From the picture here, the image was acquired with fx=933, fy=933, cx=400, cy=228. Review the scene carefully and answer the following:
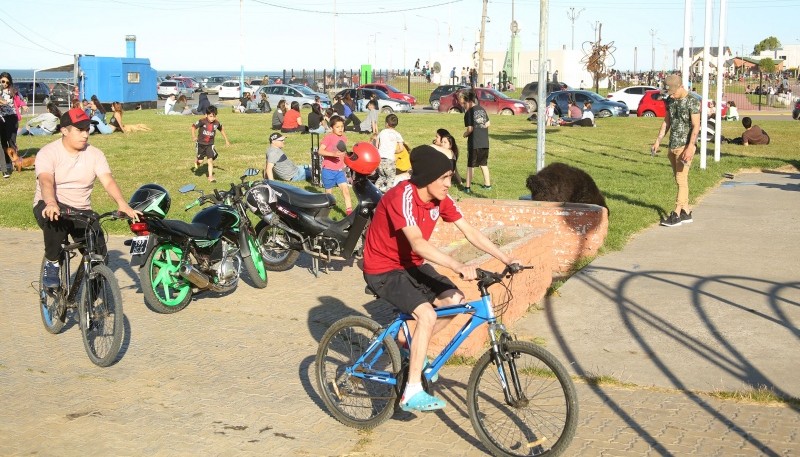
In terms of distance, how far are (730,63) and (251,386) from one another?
80.3m

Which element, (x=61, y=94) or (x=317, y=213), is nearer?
(x=317, y=213)

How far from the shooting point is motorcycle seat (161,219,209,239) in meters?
8.59

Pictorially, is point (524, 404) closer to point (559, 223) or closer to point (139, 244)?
point (139, 244)

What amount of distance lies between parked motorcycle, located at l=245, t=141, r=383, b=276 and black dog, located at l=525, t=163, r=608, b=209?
2473mm

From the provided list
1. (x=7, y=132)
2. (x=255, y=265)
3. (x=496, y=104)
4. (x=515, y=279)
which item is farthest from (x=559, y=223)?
(x=496, y=104)

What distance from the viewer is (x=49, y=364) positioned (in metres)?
7.37

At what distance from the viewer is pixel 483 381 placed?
17.6 feet

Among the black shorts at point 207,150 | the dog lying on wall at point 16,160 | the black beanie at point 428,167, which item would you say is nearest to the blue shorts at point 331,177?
the black shorts at point 207,150

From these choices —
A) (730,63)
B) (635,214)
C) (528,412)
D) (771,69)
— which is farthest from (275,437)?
(771,69)

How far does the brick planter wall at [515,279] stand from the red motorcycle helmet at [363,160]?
1583 mm

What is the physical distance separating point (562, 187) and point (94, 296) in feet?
21.1

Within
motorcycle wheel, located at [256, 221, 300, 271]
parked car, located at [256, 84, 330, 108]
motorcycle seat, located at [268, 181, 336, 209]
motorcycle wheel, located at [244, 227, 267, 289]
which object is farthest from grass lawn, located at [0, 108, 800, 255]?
parked car, located at [256, 84, 330, 108]

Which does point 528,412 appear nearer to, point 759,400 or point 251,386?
point 759,400

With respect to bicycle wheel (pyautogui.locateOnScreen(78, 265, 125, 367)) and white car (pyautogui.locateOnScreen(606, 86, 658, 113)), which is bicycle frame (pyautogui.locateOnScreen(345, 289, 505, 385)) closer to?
bicycle wheel (pyautogui.locateOnScreen(78, 265, 125, 367))
